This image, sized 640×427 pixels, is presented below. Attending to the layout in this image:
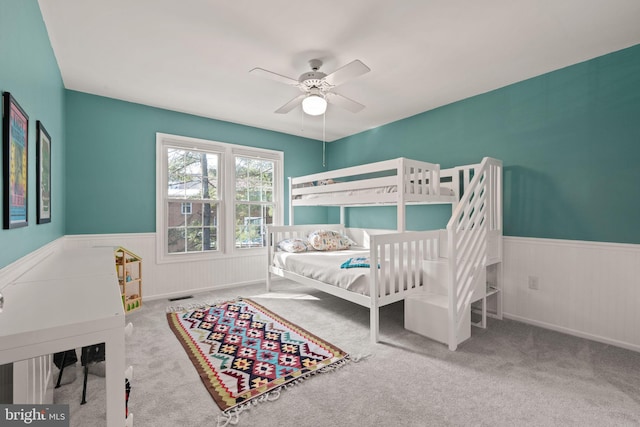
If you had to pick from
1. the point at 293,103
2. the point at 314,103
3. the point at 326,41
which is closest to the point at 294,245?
the point at 293,103

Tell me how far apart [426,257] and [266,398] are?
6.33 feet

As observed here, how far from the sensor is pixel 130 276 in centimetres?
333

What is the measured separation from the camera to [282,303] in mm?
3484

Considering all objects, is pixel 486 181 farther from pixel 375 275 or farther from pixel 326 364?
pixel 326 364

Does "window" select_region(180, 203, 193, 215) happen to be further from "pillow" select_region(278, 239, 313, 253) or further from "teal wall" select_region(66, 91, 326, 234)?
"pillow" select_region(278, 239, 313, 253)

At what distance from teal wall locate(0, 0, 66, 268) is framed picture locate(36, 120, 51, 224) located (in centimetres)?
7

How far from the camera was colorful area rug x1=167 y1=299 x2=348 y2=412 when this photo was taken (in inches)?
73.5

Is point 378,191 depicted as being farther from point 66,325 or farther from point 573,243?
point 66,325

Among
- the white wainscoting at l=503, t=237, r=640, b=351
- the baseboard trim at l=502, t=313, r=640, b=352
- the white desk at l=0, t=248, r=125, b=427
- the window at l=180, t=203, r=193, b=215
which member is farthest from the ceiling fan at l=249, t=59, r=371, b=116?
the baseboard trim at l=502, t=313, r=640, b=352

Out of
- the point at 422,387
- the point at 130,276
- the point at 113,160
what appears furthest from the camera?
the point at 113,160

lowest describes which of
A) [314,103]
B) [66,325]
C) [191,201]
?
[66,325]

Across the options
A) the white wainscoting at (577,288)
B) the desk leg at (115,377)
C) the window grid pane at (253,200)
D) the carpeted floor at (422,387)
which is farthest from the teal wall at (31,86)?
the white wainscoting at (577,288)

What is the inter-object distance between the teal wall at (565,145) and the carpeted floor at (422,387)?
1.09 meters

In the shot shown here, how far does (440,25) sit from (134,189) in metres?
3.62
